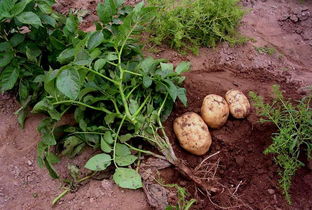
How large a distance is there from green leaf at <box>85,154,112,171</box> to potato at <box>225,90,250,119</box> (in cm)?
90

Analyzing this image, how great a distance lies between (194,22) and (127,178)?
1457mm

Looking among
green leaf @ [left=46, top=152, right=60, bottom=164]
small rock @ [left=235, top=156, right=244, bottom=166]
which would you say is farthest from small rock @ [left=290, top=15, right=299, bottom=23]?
green leaf @ [left=46, top=152, right=60, bottom=164]

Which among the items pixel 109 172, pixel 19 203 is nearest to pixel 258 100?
pixel 109 172

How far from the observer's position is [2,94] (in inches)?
102

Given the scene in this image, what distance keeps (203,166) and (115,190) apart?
585mm

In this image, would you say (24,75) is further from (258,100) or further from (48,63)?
(258,100)

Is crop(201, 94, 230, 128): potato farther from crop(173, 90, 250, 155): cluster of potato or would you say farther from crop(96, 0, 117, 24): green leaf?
crop(96, 0, 117, 24): green leaf

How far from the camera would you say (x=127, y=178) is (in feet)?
6.94

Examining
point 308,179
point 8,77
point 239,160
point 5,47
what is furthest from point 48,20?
Answer: point 308,179

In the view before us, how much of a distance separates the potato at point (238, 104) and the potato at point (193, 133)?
26cm

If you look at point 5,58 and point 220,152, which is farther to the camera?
point 220,152

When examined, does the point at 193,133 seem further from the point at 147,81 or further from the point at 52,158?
the point at 52,158

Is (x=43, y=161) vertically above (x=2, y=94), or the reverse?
(x=2, y=94)

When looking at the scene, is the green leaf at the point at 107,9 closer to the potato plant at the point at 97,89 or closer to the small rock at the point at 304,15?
the potato plant at the point at 97,89
